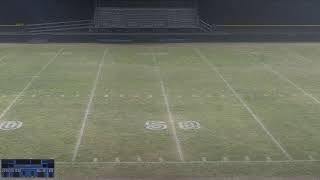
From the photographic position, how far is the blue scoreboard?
7633 millimetres

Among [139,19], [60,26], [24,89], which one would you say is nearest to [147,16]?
[139,19]

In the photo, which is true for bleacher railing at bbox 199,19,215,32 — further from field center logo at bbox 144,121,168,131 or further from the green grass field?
field center logo at bbox 144,121,168,131

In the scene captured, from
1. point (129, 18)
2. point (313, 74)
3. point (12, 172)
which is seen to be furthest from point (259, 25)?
point (12, 172)

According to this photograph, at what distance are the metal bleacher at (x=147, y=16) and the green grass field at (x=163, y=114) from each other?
13.3 m

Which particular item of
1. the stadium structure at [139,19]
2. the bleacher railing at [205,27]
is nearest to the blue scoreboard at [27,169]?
the stadium structure at [139,19]

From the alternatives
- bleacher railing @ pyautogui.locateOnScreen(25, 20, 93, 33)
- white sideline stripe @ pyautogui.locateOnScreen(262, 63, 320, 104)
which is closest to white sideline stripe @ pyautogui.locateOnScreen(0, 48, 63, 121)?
white sideline stripe @ pyautogui.locateOnScreen(262, 63, 320, 104)

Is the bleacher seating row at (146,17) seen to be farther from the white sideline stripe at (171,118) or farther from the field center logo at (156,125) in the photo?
the field center logo at (156,125)

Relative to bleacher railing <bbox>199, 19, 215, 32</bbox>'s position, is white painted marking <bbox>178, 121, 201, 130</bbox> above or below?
above

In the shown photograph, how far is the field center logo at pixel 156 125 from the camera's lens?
1503 centimetres

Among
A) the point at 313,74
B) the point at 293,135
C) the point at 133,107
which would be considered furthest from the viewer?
the point at 313,74

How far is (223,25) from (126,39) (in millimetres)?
8786

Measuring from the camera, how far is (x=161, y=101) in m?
18.3

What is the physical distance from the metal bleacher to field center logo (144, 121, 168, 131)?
2648 cm

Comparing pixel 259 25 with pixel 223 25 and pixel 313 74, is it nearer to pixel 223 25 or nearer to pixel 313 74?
pixel 223 25
